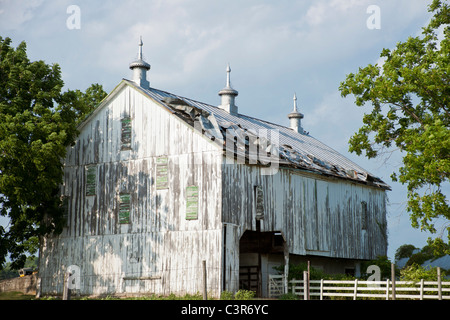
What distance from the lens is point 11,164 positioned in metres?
27.5

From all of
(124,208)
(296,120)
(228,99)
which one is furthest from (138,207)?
(296,120)

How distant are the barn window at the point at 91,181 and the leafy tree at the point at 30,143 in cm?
140

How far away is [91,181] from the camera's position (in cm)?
3053

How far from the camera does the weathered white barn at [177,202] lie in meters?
27.2

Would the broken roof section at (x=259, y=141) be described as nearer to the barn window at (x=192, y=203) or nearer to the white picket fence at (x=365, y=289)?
the barn window at (x=192, y=203)

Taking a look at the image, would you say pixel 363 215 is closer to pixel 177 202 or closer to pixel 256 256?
pixel 256 256

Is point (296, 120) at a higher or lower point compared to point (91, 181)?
higher

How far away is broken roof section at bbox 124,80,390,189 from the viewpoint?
2866cm

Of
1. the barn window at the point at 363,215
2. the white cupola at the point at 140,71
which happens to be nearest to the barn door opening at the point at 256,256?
the barn window at the point at 363,215

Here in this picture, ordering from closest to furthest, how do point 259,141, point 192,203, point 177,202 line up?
point 192,203 → point 177,202 → point 259,141

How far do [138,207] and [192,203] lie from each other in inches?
116

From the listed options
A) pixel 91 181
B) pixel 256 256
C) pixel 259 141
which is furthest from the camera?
pixel 256 256

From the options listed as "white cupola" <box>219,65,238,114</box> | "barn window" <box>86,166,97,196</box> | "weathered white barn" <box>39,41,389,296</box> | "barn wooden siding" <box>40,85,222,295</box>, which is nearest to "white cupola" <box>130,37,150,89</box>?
"weathered white barn" <box>39,41,389,296</box>
